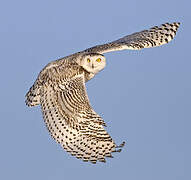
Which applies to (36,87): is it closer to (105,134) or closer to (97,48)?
(97,48)

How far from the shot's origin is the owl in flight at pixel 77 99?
13430 mm

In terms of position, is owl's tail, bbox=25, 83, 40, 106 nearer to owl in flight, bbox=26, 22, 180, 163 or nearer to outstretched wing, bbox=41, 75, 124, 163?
owl in flight, bbox=26, 22, 180, 163

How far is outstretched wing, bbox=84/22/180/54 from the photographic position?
15.8m

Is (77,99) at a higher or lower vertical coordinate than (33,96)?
lower

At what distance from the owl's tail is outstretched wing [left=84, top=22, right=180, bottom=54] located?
1.75m

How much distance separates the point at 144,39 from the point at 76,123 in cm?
399

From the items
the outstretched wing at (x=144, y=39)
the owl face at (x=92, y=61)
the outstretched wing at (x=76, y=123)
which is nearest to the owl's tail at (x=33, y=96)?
the outstretched wing at (x=76, y=123)

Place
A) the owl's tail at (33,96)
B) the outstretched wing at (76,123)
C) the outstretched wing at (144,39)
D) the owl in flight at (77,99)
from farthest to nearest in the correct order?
the outstretched wing at (144,39)
the owl's tail at (33,96)
the owl in flight at (77,99)
the outstretched wing at (76,123)

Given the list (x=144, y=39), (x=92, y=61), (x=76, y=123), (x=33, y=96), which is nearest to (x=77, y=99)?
(x=76, y=123)

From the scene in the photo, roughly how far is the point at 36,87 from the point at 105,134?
2916 mm

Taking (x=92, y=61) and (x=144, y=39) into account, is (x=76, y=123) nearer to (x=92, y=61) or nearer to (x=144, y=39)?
(x=92, y=61)

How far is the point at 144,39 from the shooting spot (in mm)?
16703

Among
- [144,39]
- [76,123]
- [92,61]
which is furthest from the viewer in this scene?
[144,39]

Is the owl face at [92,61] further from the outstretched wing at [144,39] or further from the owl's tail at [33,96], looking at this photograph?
the owl's tail at [33,96]
